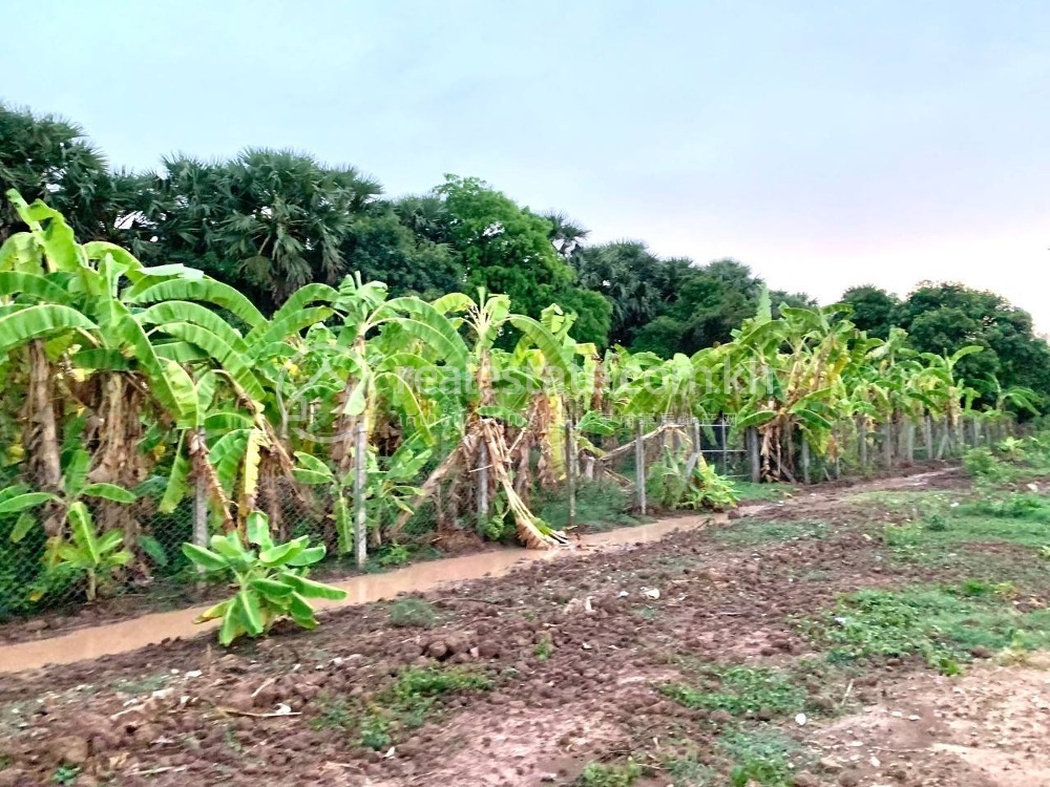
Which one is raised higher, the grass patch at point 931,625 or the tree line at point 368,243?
the tree line at point 368,243

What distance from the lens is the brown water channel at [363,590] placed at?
6199 mm

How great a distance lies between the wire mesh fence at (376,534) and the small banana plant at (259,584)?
2049mm

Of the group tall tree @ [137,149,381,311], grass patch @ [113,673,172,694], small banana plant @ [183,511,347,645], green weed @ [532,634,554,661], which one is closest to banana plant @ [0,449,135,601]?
small banana plant @ [183,511,347,645]

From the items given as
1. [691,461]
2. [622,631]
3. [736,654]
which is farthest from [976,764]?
[691,461]

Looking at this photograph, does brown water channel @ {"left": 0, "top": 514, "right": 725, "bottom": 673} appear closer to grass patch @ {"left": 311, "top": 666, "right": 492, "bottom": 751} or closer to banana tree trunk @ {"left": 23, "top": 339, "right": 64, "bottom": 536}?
banana tree trunk @ {"left": 23, "top": 339, "right": 64, "bottom": 536}

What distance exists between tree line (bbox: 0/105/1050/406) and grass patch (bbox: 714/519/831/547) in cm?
1528

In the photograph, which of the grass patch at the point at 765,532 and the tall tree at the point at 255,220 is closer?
the grass patch at the point at 765,532

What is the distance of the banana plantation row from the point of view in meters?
6.73

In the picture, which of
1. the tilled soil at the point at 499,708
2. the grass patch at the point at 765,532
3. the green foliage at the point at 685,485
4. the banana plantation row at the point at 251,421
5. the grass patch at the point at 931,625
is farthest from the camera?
the green foliage at the point at 685,485

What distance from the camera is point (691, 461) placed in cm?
1308

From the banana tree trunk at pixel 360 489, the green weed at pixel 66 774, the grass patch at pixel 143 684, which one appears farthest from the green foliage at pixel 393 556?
the green weed at pixel 66 774

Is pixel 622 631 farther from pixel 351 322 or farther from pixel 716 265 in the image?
pixel 716 265

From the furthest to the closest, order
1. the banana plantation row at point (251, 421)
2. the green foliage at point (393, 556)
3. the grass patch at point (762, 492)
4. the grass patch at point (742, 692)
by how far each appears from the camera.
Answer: the grass patch at point (762, 492) → the green foliage at point (393, 556) → the banana plantation row at point (251, 421) → the grass patch at point (742, 692)

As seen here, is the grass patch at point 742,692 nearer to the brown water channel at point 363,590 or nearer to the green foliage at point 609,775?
the green foliage at point 609,775
